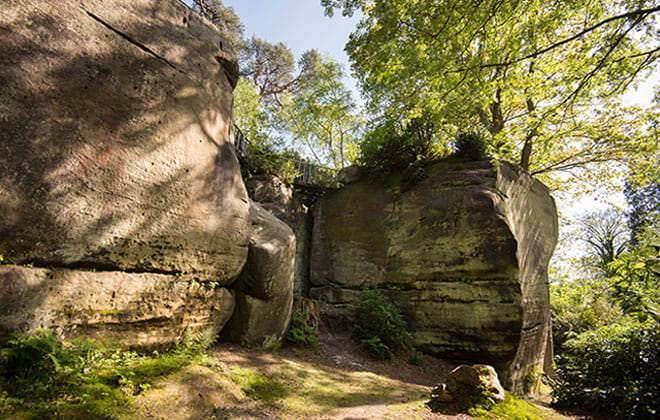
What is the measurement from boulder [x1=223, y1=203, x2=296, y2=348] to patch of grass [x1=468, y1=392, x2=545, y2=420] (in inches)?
161

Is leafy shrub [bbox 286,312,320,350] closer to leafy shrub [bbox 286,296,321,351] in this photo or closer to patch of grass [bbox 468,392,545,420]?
leafy shrub [bbox 286,296,321,351]

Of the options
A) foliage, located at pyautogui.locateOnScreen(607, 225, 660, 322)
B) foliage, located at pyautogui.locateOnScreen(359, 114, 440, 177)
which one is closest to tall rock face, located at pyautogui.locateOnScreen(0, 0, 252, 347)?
foliage, located at pyautogui.locateOnScreen(607, 225, 660, 322)

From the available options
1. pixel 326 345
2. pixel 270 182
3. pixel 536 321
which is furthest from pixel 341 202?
pixel 536 321

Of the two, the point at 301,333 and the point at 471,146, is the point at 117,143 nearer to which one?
the point at 301,333

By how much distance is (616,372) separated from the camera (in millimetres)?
5047

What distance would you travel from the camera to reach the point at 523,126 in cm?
794

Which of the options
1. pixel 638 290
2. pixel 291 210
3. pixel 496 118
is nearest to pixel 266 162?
pixel 291 210

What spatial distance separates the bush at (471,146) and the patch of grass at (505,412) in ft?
27.5

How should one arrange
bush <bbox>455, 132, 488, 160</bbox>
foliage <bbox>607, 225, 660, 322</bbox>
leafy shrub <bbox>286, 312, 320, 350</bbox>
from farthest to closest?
bush <bbox>455, 132, 488, 160</bbox>, leafy shrub <bbox>286, 312, 320, 350</bbox>, foliage <bbox>607, 225, 660, 322</bbox>

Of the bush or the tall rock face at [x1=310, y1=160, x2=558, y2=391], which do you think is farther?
the bush

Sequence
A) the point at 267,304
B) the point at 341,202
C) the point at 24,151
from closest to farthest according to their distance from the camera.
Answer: the point at 24,151 → the point at 267,304 → the point at 341,202

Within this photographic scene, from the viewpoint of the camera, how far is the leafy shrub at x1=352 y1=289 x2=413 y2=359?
8284 millimetres

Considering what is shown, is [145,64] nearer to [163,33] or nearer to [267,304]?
[163,33]

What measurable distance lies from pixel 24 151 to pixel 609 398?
31.0 feet
